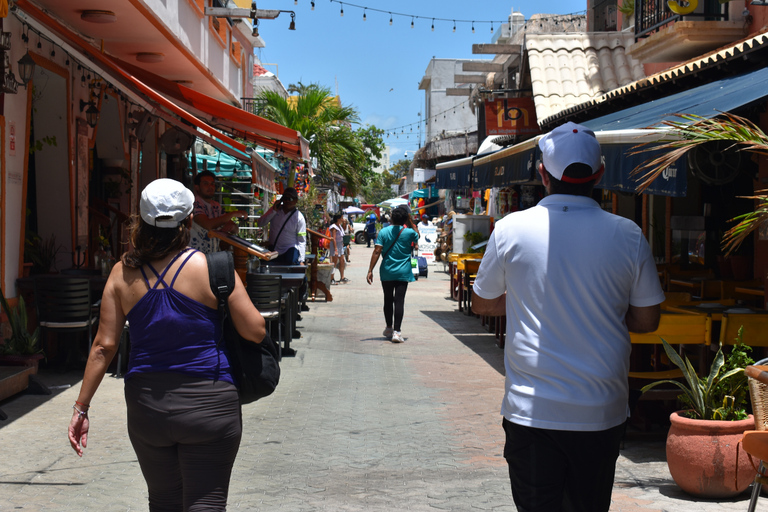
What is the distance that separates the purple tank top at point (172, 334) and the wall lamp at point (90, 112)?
7.84 m

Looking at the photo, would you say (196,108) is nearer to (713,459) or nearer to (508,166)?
(508,166)

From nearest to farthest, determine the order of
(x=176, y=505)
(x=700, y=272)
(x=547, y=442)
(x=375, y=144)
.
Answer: (x=547, y=442) → (x=176, y=505) → (x=700, y=272) → (x=375, y=144)

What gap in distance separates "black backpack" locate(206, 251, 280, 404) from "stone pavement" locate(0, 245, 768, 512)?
1.19 metres

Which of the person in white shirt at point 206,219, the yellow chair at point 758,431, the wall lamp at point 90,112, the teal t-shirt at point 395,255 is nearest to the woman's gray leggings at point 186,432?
the yellow chair at point 758,431

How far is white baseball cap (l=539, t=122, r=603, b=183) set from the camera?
113 inches

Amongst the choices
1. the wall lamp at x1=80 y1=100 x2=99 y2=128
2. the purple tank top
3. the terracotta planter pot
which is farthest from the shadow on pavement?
the terracotta planter pot

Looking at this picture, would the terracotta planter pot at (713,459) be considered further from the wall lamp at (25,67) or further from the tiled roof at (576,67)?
the tiled roof at (576,67)

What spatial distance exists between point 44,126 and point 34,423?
4.59 meters

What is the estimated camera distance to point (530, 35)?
1559 centimetres

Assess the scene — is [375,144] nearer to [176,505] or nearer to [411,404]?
[411,404]

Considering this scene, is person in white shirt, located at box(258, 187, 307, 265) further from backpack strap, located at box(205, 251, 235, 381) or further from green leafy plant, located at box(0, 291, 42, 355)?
backpack strap, located at box(205, 251, 235, 381)

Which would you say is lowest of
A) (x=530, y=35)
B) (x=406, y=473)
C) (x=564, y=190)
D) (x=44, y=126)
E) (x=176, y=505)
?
(x=406, y=473)

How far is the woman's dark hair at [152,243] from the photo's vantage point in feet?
10.2

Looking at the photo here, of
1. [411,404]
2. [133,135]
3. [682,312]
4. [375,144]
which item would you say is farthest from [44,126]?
[375,144]
